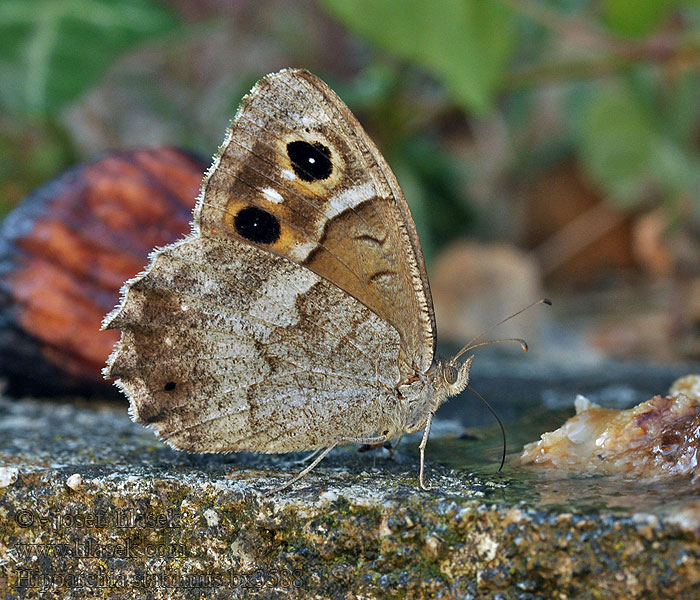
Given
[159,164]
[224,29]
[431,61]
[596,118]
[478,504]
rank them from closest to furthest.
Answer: [478,504]
[159,164]
[431,61]
[596,118]
[224,29]

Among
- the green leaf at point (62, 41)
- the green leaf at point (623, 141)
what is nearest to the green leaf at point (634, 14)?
the green leaf at point (623, 141)

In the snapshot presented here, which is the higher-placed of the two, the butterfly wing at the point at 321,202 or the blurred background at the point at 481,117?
the blurred background at the point at 481,117

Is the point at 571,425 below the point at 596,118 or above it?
below

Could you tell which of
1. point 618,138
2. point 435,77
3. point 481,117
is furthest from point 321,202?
point 618,138

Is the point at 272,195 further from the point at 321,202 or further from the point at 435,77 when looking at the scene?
the point at 435,77

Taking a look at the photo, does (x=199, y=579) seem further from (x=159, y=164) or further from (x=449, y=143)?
(x=449, y=143)

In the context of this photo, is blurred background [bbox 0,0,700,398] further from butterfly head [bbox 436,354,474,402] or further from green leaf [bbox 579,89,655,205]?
butterfly head [bbox 436,354,474,402]

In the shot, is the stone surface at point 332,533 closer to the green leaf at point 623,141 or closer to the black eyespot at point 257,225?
the black eyespot at point 257,225

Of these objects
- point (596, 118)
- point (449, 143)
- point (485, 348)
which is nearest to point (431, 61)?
point (485, 348)
